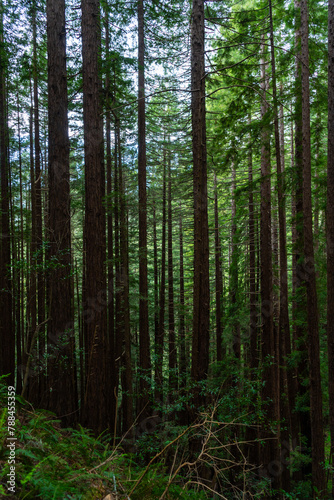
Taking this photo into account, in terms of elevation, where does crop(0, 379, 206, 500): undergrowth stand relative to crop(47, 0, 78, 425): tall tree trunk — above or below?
below

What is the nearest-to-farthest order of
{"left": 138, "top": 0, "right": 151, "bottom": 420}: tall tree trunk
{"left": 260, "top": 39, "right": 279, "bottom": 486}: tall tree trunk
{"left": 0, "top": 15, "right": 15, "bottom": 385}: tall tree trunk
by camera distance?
{"left": 260, "top": 39, "right": 279, "bottom": 486}: tall tree trunk → {"left": 138, "top": 0, "right": 151, "bottom": 420}: tall tree trunk → {"left": 0, "top": 15, "right": 15, "bottom": 385}: tall tree trunk

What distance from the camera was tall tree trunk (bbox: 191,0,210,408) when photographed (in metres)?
7.16

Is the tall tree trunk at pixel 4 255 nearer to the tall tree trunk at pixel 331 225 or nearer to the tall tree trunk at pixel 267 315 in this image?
the tall tree trunk at pixel 267 315

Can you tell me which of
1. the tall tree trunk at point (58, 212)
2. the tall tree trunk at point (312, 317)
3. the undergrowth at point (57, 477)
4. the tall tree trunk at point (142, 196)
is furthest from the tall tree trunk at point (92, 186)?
the tall tree trunk at point (312, 317)

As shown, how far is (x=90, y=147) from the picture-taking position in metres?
6.78

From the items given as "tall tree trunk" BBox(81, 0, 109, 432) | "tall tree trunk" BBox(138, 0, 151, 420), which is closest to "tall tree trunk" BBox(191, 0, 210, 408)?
"tall tree trunk" BBox(81, 0, 109, 432)

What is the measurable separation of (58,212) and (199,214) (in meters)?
3.30

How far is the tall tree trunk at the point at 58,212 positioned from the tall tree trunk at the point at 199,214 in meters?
2.96

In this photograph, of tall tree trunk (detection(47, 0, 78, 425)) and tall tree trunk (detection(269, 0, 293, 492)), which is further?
tall tree trunk (detection(269, 0, 293, 492))

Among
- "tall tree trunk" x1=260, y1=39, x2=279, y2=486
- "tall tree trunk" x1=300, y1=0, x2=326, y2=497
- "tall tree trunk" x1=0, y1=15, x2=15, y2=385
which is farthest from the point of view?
"tall tree trunk" x1=0, y1=15, x2=15, y2=385

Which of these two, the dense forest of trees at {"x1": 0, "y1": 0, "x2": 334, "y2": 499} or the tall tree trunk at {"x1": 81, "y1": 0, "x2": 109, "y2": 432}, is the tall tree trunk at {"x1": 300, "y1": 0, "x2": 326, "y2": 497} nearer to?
the dense forest of trees at {"x1": 0, "y1": 0, "x2": 334, "y2": 499}

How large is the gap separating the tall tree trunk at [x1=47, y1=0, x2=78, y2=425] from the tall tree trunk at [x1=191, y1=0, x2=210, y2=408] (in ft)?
9.70

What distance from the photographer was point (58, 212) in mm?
6430

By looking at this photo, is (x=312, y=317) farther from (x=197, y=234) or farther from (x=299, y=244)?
(x=197, y=234)
